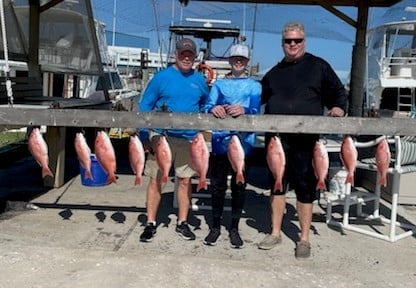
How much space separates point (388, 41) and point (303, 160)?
43.8 ft

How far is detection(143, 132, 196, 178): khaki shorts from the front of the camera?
16.4 feet

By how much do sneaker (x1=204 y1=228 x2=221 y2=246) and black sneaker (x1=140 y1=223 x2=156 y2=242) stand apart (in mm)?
510

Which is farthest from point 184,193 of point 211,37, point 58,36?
point 211,37

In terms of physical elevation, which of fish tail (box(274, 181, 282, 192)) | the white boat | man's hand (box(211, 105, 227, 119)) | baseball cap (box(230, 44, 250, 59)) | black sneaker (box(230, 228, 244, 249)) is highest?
the white boat

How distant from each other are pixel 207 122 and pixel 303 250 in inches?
59.1

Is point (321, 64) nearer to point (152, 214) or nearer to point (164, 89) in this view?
point (164, 89)

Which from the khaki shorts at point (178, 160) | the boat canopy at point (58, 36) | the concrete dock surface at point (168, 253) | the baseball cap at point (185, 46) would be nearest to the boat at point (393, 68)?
the boat canopy at point (58, 36)

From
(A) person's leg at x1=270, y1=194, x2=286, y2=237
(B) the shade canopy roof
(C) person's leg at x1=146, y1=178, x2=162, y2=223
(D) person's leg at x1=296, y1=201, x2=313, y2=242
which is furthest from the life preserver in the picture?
(D) person's leg at x1=296, y1=201, x2=313, y2=242

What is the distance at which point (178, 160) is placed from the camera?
16.6ft

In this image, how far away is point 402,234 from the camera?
18.1 feet

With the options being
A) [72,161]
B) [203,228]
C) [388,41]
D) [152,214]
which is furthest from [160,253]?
[388,41]

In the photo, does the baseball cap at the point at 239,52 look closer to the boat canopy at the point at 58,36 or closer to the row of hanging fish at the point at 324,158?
the row of hanging fish at the point at 324,158

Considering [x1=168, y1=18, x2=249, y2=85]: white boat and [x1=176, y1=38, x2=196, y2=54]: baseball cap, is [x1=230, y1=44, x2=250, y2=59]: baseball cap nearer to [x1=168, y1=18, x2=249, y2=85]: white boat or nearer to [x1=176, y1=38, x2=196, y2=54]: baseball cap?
[x1=176, y1=38, x2=196, y2=54]: baseball cap

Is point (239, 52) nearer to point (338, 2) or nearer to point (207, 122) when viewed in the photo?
point (207, 122)
